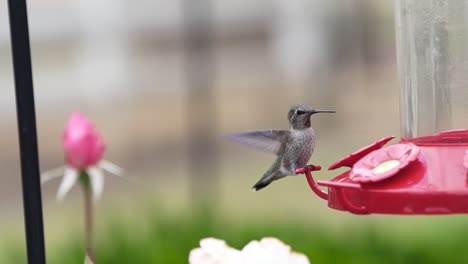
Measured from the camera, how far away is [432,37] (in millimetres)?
2279

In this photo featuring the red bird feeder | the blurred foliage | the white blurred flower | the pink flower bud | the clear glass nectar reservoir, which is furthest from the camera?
the blurred foliage

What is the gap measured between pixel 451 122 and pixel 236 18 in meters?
8.45

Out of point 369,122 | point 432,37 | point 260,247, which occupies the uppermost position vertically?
point 432,37

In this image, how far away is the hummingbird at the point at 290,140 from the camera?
2375 mm

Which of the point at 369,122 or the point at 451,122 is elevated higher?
the point at 451,122

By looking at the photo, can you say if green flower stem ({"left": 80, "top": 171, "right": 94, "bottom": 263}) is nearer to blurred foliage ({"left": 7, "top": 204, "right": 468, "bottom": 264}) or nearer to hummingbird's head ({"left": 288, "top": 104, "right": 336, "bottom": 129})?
hummingbird's head ({"left": 288, "top": 104, "right": 336, "bottom": 129})

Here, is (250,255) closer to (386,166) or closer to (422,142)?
(386,166)

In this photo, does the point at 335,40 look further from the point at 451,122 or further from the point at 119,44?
the point at 451,122

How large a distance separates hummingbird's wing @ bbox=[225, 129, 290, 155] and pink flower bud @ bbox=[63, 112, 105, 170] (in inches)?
14.4

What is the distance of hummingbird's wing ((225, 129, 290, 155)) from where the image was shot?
7.91 feet

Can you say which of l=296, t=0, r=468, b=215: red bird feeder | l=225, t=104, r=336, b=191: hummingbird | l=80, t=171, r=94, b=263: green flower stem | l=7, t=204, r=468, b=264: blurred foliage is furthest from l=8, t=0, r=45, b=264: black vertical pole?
l=7, t=204, r=468, b=264: blurred foliage

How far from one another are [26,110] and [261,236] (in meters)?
2.60

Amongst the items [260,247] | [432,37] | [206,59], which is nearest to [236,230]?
[432,37]

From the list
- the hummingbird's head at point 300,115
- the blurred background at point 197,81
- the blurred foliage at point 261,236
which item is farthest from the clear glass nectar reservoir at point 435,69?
the blurred background at point 197,81
